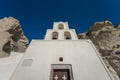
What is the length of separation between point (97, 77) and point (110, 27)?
1648 cm

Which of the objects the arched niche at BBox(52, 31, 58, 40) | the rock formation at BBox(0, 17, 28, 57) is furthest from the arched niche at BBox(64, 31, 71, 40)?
the rock formation at BBox(0, 17, 28, 57)

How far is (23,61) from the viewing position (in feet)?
29.0

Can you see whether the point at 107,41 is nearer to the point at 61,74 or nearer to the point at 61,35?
the point at 61,35

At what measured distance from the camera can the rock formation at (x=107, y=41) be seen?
16.2 meters

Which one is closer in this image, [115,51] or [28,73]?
[28,73]

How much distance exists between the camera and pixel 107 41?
19.3 m

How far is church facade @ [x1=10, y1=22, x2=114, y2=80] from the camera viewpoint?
7.69 meters

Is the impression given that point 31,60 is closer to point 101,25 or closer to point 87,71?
point 87,71

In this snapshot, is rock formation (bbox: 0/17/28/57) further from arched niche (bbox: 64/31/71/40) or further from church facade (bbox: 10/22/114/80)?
arched niche (bbox: 64/31/71/40)

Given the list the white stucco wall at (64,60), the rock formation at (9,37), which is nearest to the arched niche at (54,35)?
the white stucco wall at (64,60)

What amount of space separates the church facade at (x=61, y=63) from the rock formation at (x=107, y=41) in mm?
7466

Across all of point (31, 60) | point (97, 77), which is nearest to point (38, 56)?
point (31, 60)

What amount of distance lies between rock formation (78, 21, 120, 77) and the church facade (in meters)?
7.47

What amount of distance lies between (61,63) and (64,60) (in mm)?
344
